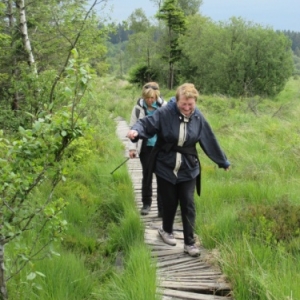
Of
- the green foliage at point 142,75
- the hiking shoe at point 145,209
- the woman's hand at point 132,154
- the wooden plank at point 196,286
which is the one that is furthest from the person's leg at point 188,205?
the green foliage at point 142,75

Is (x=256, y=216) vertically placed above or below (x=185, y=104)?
below

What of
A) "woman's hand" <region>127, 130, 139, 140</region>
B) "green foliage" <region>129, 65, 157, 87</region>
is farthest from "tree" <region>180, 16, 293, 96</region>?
"woman's hand" <region>127, 130, 139, 140</region>

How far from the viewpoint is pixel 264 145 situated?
362 inches

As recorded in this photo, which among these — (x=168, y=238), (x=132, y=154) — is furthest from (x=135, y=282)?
(x=132, y=154)

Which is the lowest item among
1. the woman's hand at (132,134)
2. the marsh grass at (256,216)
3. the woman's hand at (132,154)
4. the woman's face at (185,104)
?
the marsh grass at (256,216)

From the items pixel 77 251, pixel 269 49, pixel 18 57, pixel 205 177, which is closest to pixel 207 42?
pixel 269 49

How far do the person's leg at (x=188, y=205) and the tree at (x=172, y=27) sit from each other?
30.3 meters

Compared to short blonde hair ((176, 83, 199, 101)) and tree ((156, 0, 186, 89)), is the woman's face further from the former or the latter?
tree ((156, 0, 186, 89))

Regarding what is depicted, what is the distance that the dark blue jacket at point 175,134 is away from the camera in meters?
4.29

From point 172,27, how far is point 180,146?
33218 millimetres

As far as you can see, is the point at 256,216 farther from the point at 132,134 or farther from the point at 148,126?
the point at 132,134

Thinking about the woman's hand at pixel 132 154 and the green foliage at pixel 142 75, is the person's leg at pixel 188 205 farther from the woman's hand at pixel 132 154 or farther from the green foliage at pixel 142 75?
the green foliage at pixel 142 75

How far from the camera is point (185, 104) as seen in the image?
13.8 feet

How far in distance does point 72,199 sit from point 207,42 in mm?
29667
